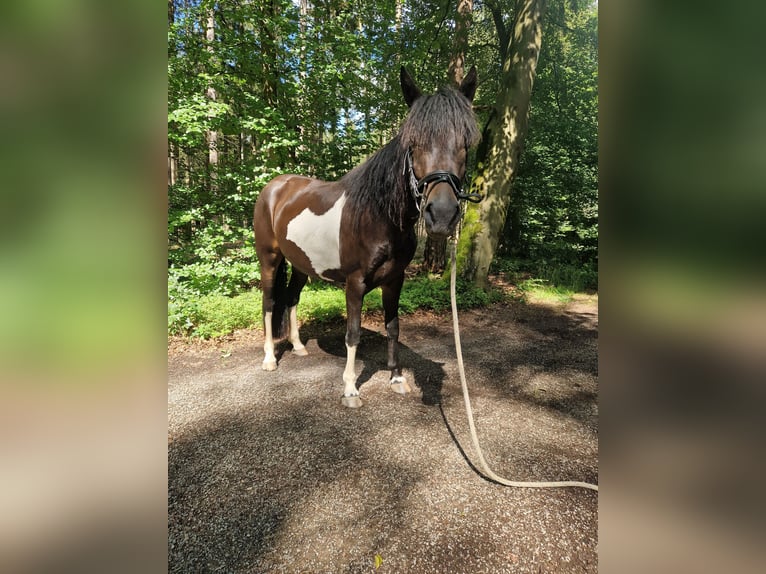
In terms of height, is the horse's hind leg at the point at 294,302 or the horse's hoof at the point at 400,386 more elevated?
the horse's hind leg at the point at 294,302

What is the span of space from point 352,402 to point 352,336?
57 centimetres

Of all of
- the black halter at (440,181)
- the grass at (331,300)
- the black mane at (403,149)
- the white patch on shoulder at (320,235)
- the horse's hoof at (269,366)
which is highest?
the black mane at (403,149)

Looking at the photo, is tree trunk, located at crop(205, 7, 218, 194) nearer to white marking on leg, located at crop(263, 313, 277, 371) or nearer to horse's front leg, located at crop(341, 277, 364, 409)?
white marking on leg, located at crop(263, 313, 277, 371)

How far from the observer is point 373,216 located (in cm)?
300

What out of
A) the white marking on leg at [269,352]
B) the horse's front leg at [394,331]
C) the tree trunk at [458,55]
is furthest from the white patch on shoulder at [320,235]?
the tree trunk at [458,55]

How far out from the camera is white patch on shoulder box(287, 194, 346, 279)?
11.0ft

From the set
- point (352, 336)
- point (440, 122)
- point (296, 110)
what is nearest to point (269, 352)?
point (352, 336)

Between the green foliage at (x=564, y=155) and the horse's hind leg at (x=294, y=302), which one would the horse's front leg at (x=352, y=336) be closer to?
the horse's hind leg at (x=294, y=302)

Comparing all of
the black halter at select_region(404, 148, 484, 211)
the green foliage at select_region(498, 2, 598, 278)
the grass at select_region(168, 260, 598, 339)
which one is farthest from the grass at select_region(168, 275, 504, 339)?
the green foliage at select_region(498, 2, 598, 278)

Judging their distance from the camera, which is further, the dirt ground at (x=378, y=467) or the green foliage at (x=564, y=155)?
the green foliage at (x=564, y=155)

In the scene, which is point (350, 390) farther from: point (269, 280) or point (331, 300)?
point (331, 300)

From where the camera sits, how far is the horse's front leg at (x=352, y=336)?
10.2ft
